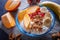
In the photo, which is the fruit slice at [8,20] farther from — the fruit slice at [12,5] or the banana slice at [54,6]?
the banana slice at [54,6]

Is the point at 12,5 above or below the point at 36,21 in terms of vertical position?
above

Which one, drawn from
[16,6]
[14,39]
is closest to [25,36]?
[14,39]

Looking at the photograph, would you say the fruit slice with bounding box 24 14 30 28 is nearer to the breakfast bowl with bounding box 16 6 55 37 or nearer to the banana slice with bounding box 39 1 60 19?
the breakfast bowl with bounding box 16 6 55 37

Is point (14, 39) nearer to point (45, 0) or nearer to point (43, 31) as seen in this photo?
point (43, 31)

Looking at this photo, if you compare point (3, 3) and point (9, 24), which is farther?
point (3, 3)

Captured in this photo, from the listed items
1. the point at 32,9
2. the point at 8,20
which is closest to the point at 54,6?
the point at 32,9

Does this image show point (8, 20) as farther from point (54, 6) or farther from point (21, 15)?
point (54, 6)

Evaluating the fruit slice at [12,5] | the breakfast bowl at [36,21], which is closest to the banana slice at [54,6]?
the breakfast bowl at [36,21]
